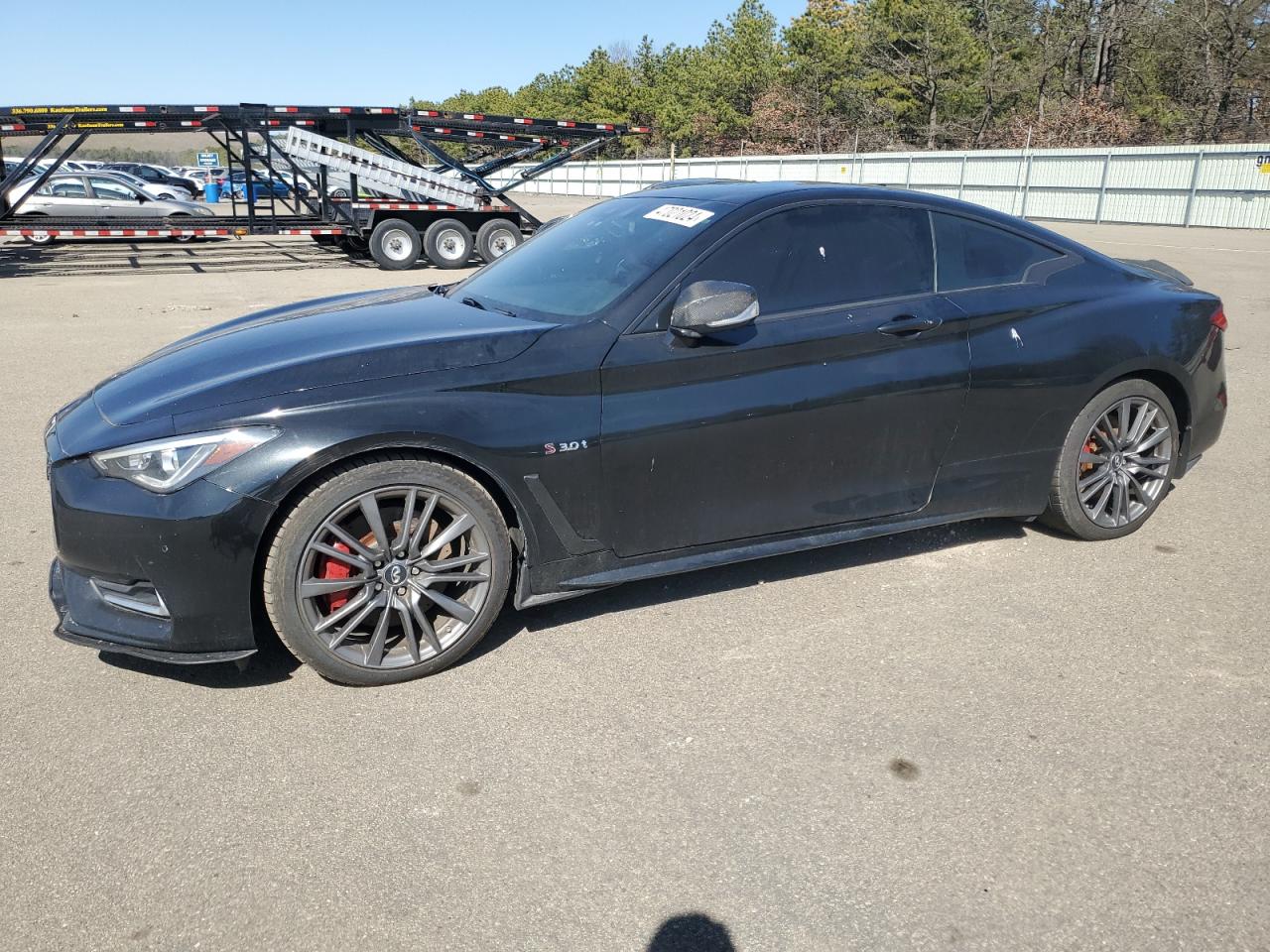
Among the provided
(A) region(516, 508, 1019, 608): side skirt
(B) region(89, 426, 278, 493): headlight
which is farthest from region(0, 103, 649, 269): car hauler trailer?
(B) region(89, 426, 278, 493): headlight

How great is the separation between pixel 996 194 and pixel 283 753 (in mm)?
32795

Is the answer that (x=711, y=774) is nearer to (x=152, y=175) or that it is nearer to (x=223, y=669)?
(x=223, y=669)

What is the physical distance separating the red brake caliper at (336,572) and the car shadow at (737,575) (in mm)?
489

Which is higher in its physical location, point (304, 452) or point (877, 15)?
point (877, 15)

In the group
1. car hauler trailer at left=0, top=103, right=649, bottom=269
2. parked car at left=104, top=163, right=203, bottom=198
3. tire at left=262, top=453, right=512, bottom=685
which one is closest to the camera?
tire at left=262, top=453, right=512, bottom=685

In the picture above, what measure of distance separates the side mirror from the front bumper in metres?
1.47

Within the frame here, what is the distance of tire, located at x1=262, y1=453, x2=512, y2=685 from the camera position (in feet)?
10.0

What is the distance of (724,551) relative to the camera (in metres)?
3.65

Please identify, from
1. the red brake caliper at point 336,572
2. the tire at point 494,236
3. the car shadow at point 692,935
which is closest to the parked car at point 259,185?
the tire at point 494,236

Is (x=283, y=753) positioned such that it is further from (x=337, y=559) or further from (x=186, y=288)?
(x=186, y=288)

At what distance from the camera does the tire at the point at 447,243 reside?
1745 centimetres

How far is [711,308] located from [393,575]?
137 centimetres

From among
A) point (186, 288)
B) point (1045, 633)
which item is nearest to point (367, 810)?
point (1045, 633)

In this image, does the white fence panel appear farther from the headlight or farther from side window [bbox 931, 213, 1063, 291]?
the headlight
